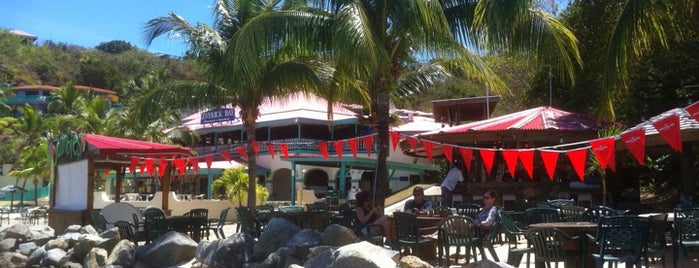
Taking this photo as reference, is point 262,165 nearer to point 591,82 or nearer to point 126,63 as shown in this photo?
point 591,82

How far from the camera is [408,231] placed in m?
8.85

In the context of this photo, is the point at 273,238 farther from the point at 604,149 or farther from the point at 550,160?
the point at 604,149

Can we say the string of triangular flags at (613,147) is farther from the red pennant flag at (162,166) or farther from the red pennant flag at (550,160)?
the red pennant flag at (162,166)

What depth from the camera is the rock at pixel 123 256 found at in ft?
36.1

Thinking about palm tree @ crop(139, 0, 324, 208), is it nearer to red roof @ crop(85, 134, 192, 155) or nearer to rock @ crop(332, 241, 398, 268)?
red roof @ crop(85, 134, 192, 155)

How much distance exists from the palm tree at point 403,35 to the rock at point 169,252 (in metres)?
3.02

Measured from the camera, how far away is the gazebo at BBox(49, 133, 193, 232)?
15609 millimetres

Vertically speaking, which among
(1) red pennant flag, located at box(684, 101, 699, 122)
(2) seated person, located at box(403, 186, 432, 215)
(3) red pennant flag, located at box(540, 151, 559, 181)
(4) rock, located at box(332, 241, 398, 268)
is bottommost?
(4) rock, located at box(332, 241, 398, 268)

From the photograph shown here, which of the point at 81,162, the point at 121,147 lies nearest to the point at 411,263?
the point at 121,147

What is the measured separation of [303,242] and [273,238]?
2.82ft

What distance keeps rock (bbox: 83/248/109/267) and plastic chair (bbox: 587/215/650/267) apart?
8239 mm

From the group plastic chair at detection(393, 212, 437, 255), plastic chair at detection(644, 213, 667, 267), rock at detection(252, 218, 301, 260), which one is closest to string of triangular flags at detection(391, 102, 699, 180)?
plastic chair at detection(644, 213, 667, 267)

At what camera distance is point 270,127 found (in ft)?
120

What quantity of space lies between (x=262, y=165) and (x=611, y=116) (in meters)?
26.7
